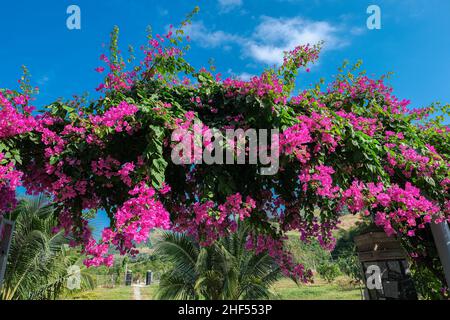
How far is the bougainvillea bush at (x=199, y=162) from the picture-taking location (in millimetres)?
2730

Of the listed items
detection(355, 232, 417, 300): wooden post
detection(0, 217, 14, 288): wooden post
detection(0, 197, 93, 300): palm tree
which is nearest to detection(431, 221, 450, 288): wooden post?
detection(355, 232, 417, 300): wooden post

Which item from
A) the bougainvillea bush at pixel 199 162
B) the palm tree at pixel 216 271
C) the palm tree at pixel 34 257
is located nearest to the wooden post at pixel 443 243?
the bougainvillea bush at pixel 199 162

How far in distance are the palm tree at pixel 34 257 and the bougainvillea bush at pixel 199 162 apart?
20.2 ft

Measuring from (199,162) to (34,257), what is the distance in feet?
26.5

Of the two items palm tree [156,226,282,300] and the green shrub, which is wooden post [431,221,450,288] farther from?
the green shrub

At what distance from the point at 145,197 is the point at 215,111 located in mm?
1192

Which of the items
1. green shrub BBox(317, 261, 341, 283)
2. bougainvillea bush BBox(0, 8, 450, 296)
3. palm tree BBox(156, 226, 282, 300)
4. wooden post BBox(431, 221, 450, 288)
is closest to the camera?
bougainvillea bush BBox(0, 8, 450, 296)

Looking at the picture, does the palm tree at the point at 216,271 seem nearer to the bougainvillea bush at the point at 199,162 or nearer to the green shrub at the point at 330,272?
the bougainvillea bush at the point at 199,162

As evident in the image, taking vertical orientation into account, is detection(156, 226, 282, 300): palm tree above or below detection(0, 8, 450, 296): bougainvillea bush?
below

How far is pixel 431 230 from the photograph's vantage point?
3.80m

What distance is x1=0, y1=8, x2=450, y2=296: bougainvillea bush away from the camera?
107 inches

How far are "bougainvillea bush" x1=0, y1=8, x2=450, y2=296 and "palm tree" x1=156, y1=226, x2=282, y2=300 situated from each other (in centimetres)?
576

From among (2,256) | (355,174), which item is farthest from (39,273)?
(355,174)

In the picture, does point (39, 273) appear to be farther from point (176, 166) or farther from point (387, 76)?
point (387, 76)
